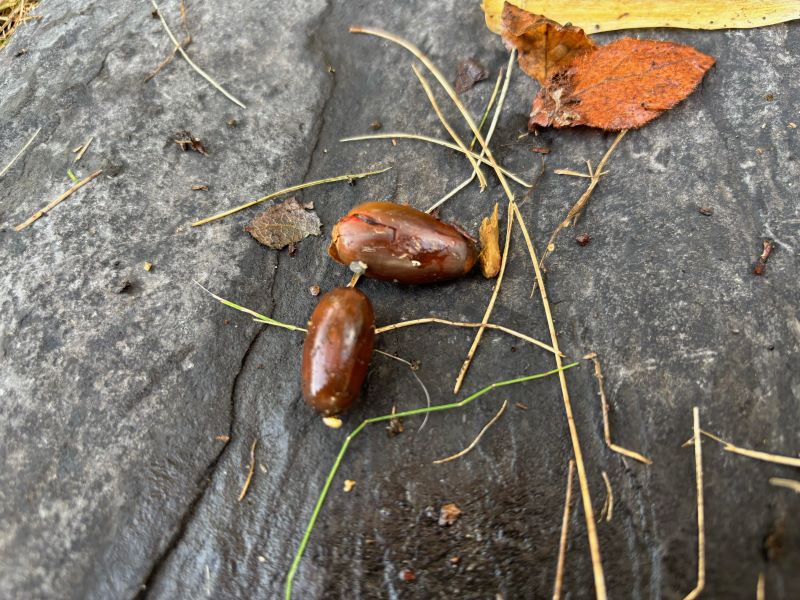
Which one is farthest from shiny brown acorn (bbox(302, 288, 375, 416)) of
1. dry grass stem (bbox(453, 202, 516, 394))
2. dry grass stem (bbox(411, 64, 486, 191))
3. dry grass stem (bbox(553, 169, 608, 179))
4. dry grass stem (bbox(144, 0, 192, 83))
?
dry grass stem (bbox(144, 0, 192, 83))

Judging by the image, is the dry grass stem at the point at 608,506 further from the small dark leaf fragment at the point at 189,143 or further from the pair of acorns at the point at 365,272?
the small dark leaf fragment at the point at 189,143

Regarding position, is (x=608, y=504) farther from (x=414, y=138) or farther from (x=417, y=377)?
(x=414, y=138)

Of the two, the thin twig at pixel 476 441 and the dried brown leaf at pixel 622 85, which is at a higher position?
the dried brown leaf at pixel 622 85

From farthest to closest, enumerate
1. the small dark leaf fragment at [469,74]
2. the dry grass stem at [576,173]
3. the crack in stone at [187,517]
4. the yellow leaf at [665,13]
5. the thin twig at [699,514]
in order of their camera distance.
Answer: the small dark leaf fragment at [469,74], the yellow leaf at [665,13], the dry grass stem at [576,173], the crack in stone at [187,517], the thin twig at [699,514]

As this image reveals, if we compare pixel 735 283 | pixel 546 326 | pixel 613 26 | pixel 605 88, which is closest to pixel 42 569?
pixel 546 326

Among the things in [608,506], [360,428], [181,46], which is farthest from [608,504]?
[181,46]

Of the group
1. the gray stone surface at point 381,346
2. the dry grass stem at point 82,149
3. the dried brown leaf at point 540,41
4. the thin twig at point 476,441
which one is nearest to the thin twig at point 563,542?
the gray stone surface at point 381,346
